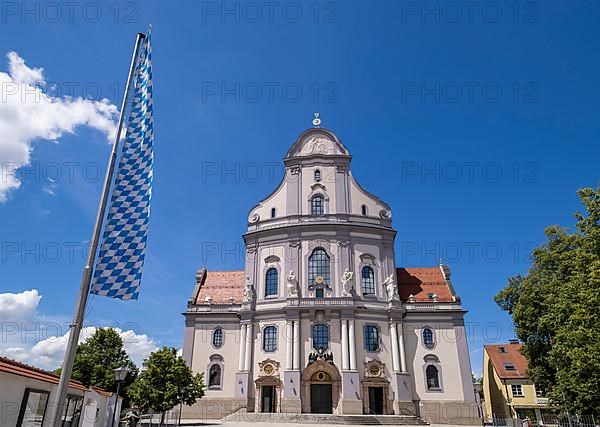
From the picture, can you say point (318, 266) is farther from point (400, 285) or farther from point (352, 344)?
point (400, 285)

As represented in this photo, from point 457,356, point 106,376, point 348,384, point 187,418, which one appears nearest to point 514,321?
point 457,356

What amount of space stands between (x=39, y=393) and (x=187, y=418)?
92.2 ft

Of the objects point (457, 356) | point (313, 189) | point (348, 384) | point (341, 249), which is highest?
point (313, 189)

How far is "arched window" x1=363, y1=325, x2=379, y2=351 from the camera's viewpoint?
35.2 metres

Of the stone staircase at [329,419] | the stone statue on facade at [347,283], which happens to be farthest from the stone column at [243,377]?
the stone statue on facade at [347,283]

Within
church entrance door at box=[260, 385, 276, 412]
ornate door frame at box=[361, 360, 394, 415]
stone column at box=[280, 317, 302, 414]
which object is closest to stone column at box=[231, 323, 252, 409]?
church entrance door at box=[260, 385, 276, 412]

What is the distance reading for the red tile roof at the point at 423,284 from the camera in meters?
38.5

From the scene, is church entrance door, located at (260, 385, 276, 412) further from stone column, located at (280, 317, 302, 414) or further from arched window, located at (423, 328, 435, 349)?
arched window, located at (423, 328, 435, 349)

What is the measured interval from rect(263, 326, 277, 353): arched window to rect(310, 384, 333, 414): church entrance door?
4.50 meters

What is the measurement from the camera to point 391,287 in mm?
36969

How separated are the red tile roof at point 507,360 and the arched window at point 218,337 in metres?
28.8

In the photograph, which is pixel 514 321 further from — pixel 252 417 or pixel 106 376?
pixel 106 376

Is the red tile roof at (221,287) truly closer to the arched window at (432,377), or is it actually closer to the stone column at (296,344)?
the stone column at (296,344)

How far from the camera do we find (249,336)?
119 feet
